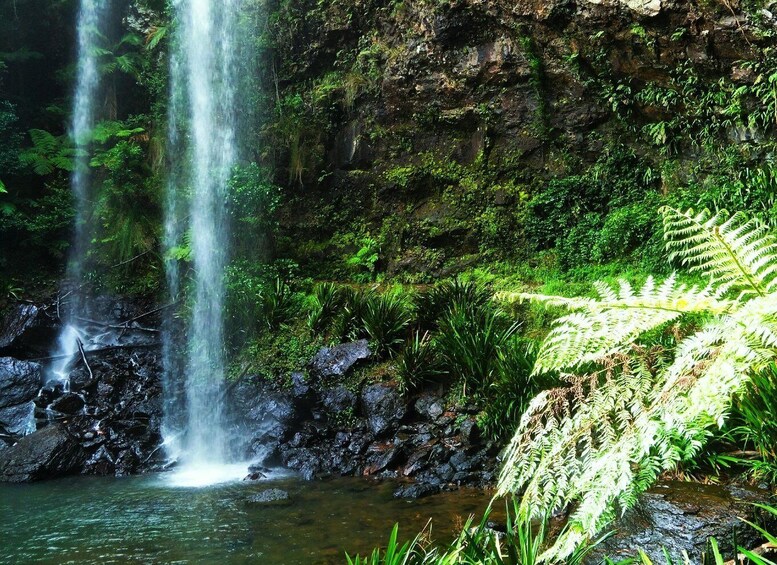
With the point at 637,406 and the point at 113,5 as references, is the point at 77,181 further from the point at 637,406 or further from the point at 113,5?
the point at 637,406

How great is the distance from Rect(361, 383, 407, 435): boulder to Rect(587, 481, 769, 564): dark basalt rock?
451cm

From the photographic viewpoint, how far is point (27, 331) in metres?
10.4

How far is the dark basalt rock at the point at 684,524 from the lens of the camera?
3201 mm

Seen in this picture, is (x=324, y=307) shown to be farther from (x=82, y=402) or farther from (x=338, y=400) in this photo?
(x=82, y=402)

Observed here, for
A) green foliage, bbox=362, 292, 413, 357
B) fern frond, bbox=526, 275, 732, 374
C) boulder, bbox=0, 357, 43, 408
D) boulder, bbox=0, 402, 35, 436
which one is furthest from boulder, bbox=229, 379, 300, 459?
fern frond, bbox=526, 275, 732, 374

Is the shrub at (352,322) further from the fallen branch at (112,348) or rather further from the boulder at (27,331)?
the boulder at (27,331)

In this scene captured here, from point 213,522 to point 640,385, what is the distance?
14.4 feet

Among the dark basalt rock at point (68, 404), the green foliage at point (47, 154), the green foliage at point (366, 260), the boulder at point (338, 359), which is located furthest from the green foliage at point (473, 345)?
the green foliage at point (47, 154)

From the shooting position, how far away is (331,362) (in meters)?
8.97

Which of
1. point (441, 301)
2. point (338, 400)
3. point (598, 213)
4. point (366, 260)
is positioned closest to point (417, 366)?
point (338, 400)

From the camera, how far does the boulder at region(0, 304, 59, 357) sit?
1025cm

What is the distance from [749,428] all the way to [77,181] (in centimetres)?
1331

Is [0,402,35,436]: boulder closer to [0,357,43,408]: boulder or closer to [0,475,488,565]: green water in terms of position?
[0,357,43,408]: boulder

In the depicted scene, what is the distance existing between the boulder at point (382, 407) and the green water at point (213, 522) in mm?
1135
